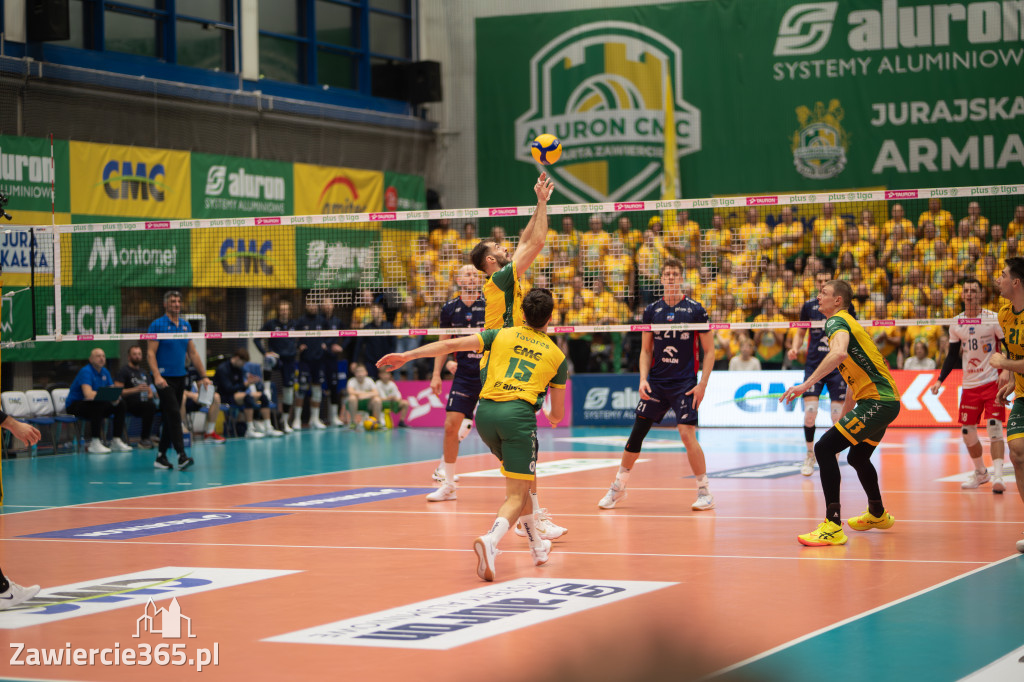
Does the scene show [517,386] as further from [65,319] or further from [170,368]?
[65,319]

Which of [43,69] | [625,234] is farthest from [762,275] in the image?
[43,69]

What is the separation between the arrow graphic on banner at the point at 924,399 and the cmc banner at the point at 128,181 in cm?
1398

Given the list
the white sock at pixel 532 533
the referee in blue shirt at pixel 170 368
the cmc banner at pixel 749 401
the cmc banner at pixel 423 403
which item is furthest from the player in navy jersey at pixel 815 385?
the cmc banner at pixel 423 403

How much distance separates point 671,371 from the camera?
11172 mm

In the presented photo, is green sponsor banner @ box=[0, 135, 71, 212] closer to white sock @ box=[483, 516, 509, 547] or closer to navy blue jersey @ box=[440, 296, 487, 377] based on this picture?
navy blue jersey @ box=[440, 296, 487, 377]

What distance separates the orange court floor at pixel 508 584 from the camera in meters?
5.85

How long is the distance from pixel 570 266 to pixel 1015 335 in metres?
11.7

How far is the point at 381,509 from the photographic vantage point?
11.7 metres

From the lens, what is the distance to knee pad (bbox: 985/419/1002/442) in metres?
12.2

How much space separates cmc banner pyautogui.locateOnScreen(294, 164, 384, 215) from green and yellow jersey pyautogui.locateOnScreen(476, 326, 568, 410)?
18758 mm

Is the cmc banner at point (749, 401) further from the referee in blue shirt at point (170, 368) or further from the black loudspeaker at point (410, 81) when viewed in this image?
the black loudspeaker at point (410, 81)

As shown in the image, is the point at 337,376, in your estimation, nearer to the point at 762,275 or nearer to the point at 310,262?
the point at 310,262

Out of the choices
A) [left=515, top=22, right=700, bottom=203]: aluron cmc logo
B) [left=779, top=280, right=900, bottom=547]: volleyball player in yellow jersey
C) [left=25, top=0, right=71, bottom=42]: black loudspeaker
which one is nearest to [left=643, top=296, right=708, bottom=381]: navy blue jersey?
[left=779, top=280, right=900, bottom=547]: volleyball player in yellow jersey

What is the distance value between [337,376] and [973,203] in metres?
12.3
